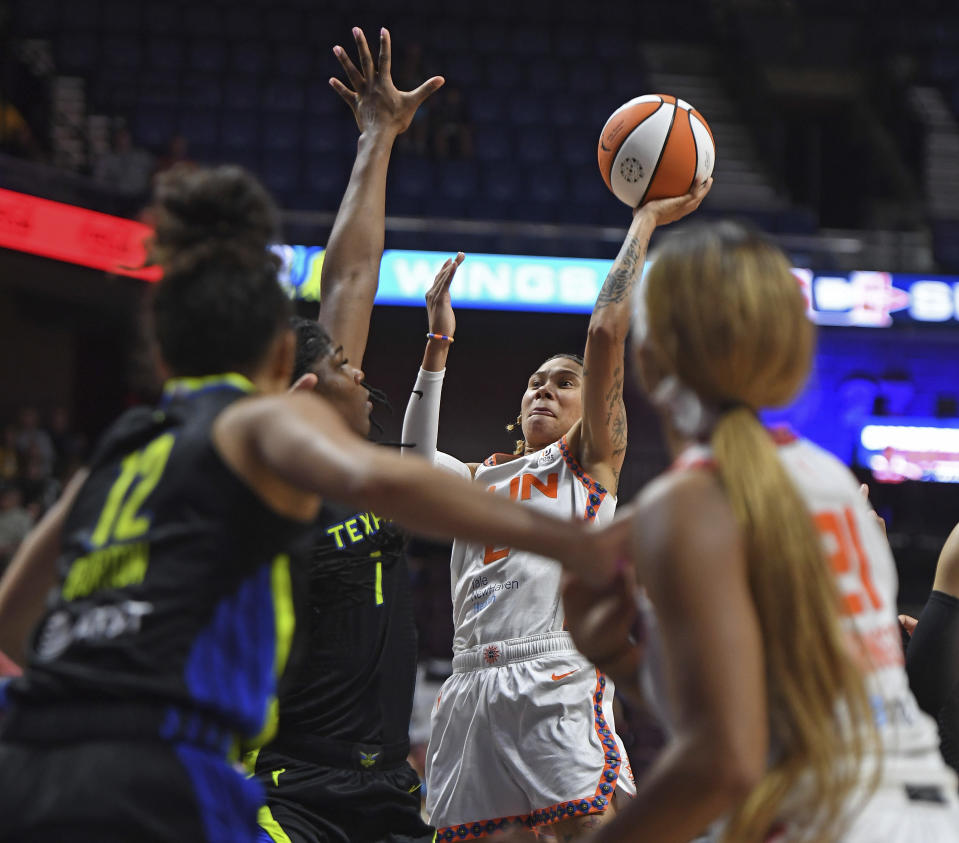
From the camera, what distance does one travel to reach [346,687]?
304cm

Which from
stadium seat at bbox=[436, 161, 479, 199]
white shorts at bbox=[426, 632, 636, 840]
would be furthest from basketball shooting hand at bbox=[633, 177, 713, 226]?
stadium seat at bbox=[436, 161, 479, 199]

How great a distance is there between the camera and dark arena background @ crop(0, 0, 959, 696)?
11.0 m

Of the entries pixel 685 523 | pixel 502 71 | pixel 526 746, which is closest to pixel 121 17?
pixel 502 71

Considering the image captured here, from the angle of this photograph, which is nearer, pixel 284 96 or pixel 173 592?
pixel 173 592

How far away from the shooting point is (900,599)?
Result: 35.9ft

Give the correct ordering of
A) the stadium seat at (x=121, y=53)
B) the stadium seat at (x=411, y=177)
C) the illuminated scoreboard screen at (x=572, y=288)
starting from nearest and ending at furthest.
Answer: the illuminated scoreboard screen at (x=572, y=288)
the stadium seat at (x=411, y=177)
the stadium seat at (x=121, y=53)

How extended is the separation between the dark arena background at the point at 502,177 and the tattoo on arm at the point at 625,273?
23.9ft

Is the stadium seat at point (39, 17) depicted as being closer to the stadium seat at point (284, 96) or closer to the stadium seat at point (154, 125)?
the stadium seat at point (154, 125)

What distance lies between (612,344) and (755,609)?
76.1 inches

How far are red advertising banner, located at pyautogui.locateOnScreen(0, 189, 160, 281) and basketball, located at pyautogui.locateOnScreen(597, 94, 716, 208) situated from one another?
708 centimetres

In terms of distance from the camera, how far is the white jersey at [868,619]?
5.03 feet

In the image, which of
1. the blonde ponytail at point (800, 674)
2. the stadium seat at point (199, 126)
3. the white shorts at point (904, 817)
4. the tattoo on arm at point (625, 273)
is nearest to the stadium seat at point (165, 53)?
the stadium seat at point (199, 126)

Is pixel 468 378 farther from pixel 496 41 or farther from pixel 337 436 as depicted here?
pixel 337 436

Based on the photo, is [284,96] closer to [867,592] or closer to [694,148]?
[694,148]
